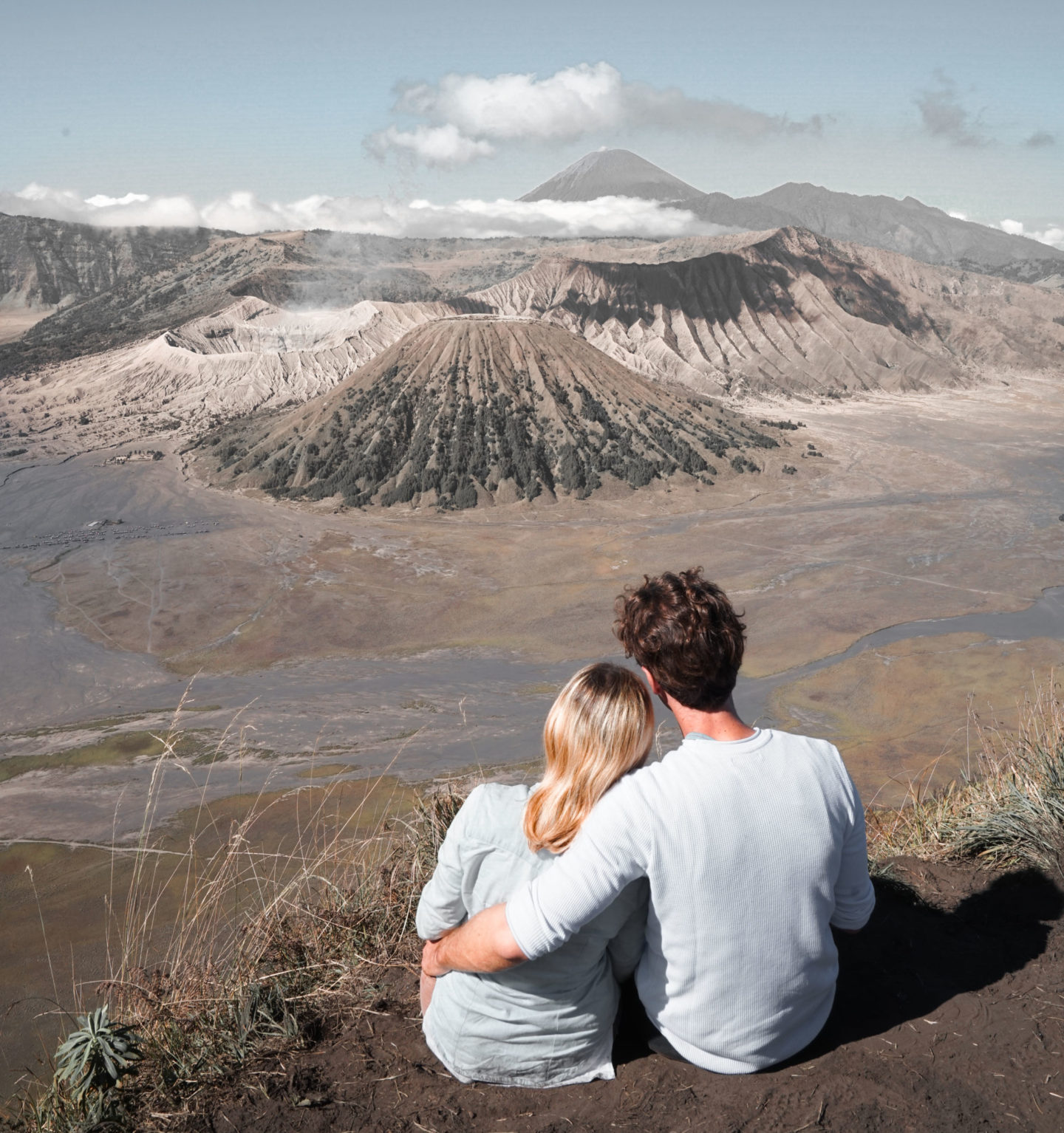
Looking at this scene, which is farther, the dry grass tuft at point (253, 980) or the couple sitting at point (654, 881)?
the dry grass tuft at point (253, 980)

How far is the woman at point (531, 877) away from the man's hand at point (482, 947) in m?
0.10

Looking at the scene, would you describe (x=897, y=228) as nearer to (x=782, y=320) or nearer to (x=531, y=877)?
(x=782, y=320)

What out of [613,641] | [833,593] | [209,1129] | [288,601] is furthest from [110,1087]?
[833,593]

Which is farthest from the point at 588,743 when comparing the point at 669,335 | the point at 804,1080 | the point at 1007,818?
the point at 669,335

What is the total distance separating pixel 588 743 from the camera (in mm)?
2340

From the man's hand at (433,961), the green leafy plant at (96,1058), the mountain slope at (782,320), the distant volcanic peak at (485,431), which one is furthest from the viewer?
the mountain slope at (782,320)

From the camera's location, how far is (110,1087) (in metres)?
2.79

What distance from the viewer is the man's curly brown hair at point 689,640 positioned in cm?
242

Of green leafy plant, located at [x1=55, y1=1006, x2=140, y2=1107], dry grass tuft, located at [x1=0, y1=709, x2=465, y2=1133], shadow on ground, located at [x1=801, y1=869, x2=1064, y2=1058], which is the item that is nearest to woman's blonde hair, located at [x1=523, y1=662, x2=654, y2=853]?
shadow on ground, located at [x1=801, y1=869, x2=1064, y2=1058]

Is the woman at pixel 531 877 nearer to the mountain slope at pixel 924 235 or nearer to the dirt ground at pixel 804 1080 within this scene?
the dirt ground at pixel 804 1080

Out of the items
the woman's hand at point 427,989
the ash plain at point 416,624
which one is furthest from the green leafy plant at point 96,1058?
the ash plain at point 416,624

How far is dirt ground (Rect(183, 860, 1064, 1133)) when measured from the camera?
2.53 m

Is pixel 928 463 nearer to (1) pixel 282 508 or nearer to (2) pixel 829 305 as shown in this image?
(1) pixel 282 508

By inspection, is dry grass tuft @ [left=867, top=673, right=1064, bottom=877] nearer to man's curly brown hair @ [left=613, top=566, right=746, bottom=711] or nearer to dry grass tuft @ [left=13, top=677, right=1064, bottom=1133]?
dry grass tuft @ [left=13, top=677, right=1064, bottom=1133]
